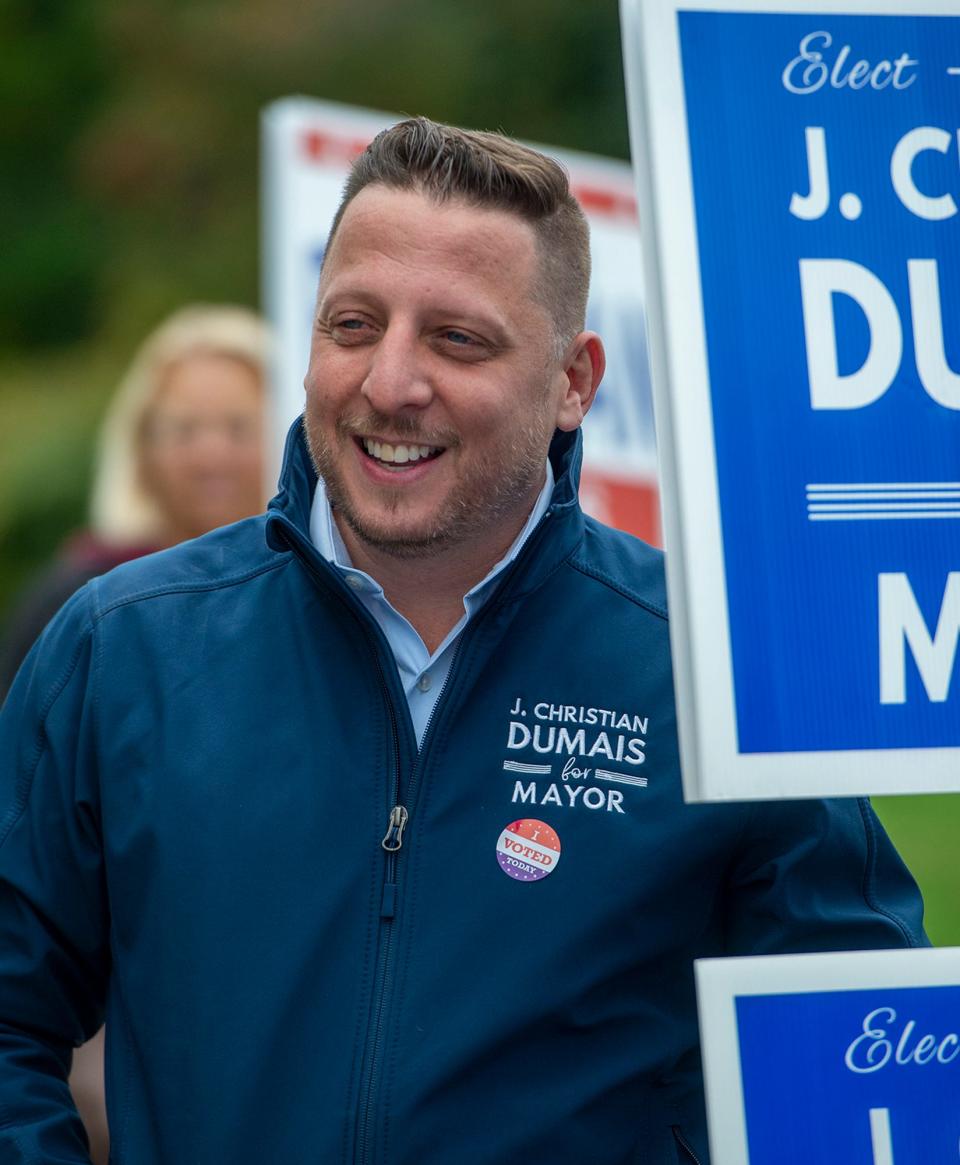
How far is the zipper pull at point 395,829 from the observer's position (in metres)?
2.07

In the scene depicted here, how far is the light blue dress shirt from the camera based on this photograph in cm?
221

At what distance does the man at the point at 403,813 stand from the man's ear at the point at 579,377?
8cm

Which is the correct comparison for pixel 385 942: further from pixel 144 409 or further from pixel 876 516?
pixel 144 409

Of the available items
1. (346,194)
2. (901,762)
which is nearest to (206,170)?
(346,194)

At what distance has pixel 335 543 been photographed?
2.31 meters

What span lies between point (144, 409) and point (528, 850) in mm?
2862

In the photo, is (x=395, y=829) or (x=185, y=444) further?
(x=185, y=444)

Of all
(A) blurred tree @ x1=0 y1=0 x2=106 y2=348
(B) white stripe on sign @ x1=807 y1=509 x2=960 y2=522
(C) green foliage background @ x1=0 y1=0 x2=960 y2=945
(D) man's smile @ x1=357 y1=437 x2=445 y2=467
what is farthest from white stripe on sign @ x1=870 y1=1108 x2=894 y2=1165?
(A) blurred tree @ x1=0 y1=0 x2=106 y2=348

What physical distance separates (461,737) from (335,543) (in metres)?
0.33

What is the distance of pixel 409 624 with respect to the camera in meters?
2.27

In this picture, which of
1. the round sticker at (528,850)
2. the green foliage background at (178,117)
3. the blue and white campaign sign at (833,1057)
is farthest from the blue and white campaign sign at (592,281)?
the green foliage background at (178,117)

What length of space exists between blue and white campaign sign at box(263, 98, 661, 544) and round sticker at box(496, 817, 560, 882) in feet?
7.81

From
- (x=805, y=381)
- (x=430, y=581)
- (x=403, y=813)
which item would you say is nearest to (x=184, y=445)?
(x=430, y=581)

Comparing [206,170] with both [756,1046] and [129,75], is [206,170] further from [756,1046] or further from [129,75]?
[756,1046]
